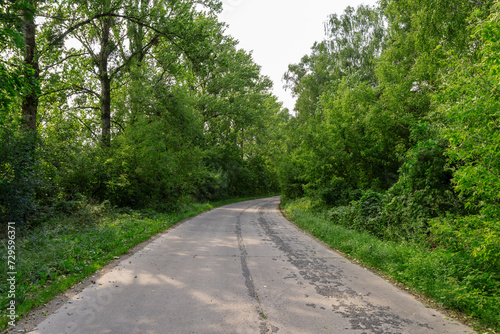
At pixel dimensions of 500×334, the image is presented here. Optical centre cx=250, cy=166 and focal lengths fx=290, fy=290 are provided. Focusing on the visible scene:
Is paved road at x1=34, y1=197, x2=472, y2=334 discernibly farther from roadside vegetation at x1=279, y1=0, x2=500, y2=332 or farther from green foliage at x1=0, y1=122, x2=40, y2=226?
green foliage at x1=0, y1=122, x2=40, y2=226

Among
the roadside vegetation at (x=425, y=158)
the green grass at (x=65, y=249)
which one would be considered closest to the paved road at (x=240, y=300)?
the green grass at (x=65, y=249)

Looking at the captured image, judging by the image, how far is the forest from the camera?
5191 mm

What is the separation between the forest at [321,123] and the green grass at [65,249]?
0.15 m

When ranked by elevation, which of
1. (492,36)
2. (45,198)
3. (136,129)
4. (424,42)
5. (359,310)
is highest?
(424,42)

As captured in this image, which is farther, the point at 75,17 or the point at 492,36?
the point at 75,17

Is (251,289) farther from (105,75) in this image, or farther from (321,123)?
(105,75)

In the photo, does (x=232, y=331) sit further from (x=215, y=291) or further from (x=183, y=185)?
(x=183, y=185)

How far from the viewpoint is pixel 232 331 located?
12.4ft

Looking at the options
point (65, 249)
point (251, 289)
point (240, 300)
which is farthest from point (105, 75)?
Result: point (240, 300)

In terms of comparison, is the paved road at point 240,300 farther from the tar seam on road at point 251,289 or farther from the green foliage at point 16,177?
the green foliage at point 16,177

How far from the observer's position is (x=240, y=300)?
477 cm

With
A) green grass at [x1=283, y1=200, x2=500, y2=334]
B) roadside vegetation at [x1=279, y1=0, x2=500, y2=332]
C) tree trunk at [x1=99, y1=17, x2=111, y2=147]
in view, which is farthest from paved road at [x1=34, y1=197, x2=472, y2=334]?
tree trunk at [x1=99, y1=17, x2=111, y2=147]

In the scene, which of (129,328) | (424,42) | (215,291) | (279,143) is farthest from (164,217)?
(279,143)

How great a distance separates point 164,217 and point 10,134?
743 centimetres
